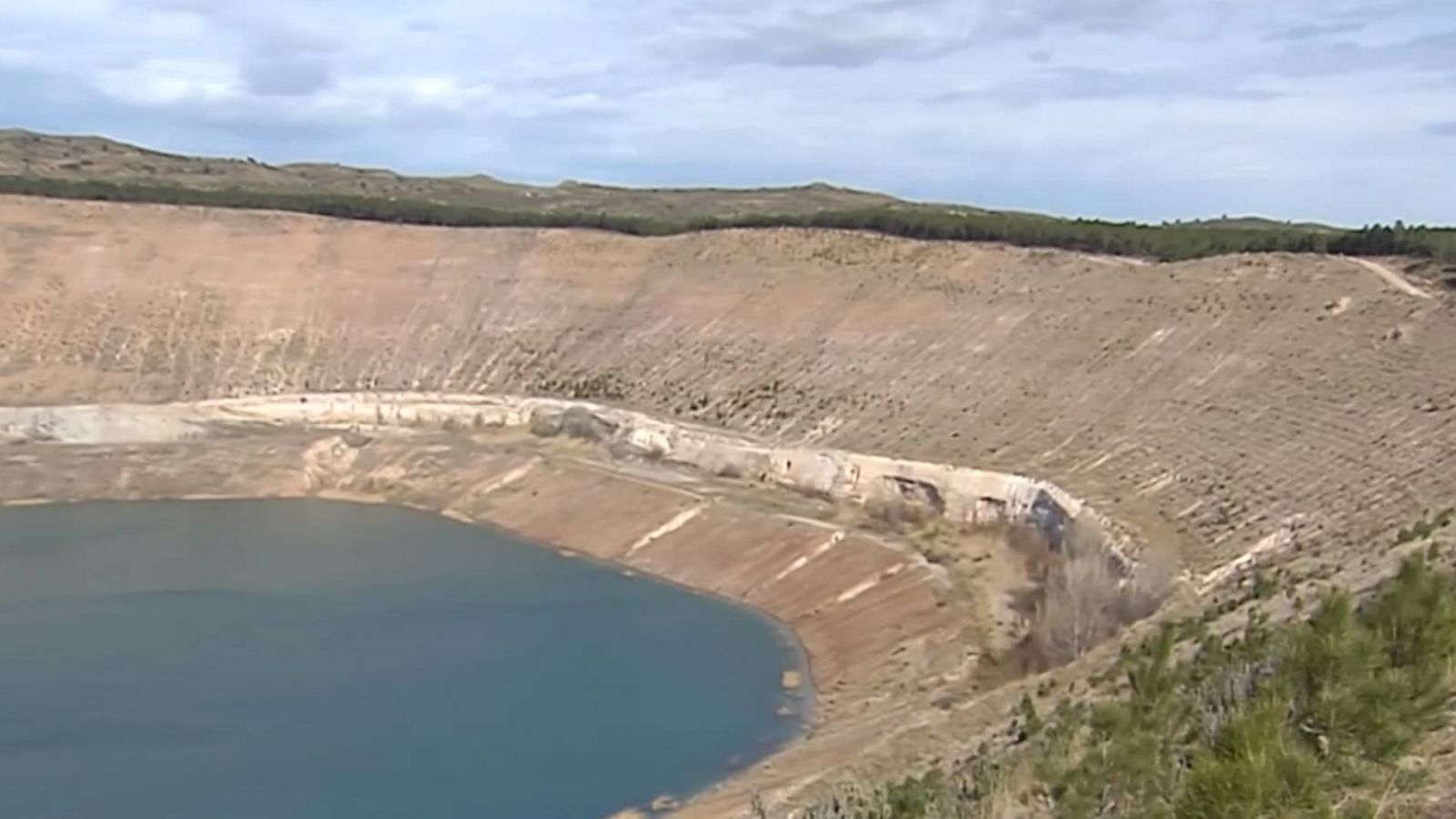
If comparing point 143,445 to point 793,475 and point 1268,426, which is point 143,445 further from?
point 1268,426

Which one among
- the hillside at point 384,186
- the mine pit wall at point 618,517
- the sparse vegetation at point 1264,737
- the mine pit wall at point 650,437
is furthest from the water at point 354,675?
the hillside at point 384,186

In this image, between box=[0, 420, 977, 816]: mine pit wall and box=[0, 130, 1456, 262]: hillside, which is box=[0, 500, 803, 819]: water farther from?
box=[0, 130, 1456, 262]: hillside

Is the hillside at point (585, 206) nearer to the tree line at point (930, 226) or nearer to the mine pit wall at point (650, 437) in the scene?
the tree line at point (930, 226)

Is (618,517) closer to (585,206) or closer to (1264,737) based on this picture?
(1264,737)

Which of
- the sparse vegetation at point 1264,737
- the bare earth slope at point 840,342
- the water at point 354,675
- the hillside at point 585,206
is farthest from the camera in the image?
the hillside at point 585,206

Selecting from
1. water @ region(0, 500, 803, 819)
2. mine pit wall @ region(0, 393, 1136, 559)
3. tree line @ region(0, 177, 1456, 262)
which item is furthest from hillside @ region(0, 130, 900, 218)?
water @ region(0, 500, 803, 819)

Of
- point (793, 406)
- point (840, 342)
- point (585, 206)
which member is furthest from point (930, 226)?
point (585, 206)
